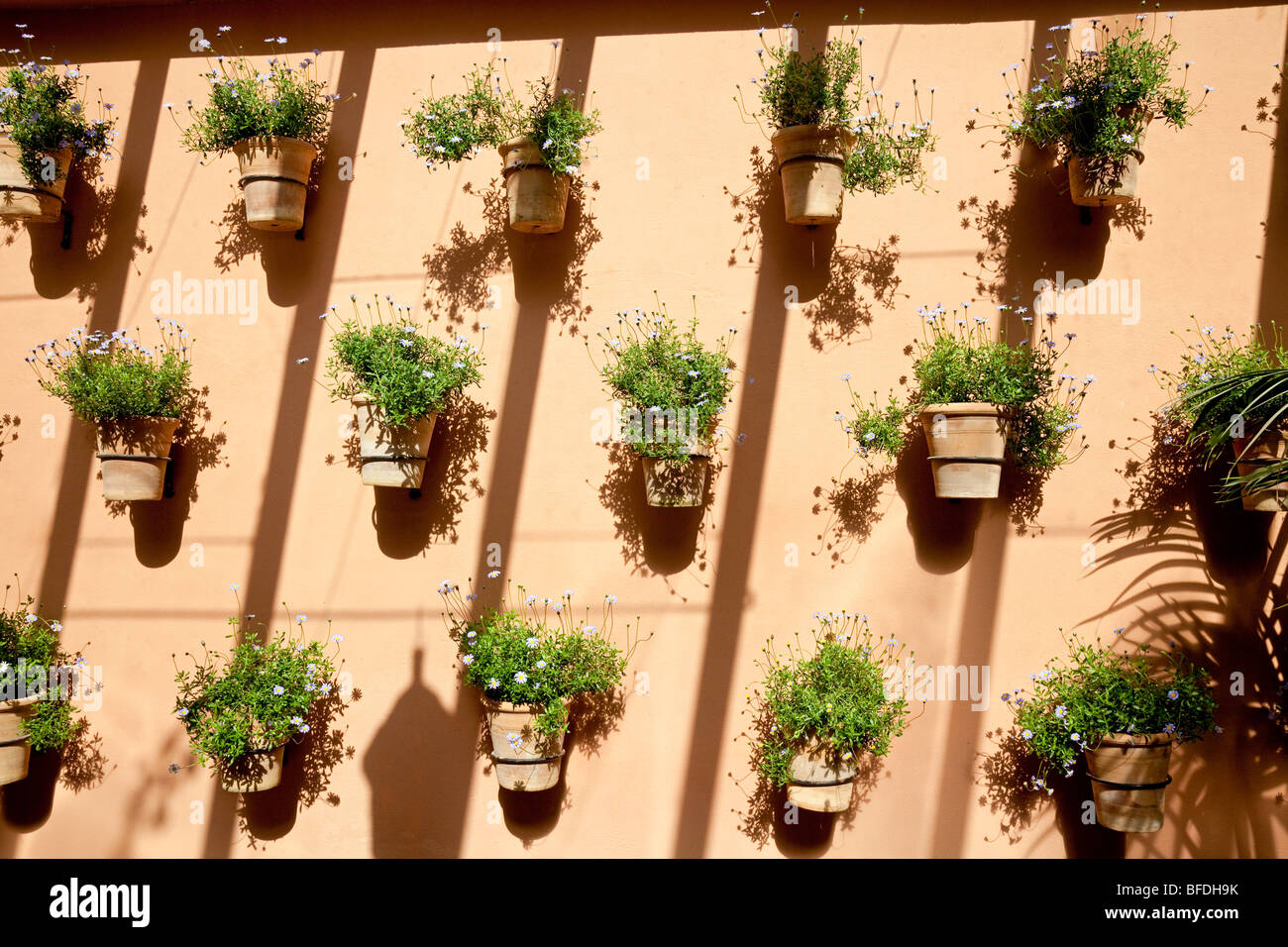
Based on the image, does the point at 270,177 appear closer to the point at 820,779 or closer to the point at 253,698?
the point at 253,698

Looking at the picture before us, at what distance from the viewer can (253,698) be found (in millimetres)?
3055

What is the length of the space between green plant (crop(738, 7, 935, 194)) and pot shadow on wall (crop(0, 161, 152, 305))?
2.65 m

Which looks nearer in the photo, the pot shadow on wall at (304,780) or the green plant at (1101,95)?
the green plant at (1101,95)

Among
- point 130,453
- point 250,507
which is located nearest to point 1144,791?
point 250,507

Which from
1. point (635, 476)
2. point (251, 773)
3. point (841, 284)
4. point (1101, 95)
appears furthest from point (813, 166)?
point (251, 773)

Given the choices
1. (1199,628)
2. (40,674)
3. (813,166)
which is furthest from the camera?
(40,674)

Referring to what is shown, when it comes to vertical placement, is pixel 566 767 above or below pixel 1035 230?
below

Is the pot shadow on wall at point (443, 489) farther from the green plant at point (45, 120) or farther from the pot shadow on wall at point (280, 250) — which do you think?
the green plant at point (45, 120)

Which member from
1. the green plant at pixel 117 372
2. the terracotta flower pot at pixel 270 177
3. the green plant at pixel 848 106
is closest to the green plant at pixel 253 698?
the green plant at pixel 117 372

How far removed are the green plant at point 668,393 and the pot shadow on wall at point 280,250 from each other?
4.52 ft

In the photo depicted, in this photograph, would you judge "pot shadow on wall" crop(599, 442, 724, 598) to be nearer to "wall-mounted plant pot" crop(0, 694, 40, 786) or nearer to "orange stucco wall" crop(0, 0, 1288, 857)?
"orange stucco wall" crop(0, 0, 1288, 857)

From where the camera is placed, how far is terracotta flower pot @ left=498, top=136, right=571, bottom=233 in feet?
10.3

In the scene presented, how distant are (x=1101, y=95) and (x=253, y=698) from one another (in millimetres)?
3767

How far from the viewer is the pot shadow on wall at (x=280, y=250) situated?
3.49 metres
